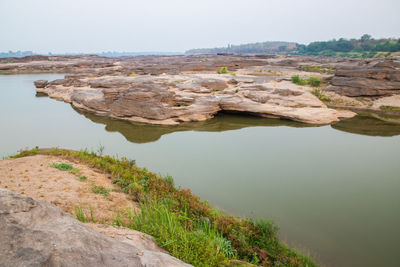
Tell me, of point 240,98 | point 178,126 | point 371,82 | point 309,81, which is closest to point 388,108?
point 371,82

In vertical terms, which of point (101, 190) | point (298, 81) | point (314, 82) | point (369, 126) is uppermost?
point (298, 81)

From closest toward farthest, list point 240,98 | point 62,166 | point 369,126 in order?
1. point 62,166
2. point 369,126
3. point 240,98

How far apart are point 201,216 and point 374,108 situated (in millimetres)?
20289

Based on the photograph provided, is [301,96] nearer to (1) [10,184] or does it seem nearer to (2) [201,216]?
(2) [201,216]

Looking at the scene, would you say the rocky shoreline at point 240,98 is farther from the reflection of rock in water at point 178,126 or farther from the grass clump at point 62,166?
the grass clump at point 62,166

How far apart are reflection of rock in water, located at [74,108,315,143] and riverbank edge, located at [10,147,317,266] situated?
18.2 ft

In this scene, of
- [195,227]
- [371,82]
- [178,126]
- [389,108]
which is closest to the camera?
[195,227]

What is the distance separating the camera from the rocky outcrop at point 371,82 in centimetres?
1964

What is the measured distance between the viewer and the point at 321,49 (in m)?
110

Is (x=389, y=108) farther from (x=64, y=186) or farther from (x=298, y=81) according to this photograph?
(x=64, y=186)

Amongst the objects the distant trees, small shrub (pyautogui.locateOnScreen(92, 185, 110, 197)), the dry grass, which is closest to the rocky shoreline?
the dry grass

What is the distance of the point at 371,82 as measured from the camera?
20.1 meters

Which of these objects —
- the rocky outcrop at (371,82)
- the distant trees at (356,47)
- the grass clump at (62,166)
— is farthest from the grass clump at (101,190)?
the distant trees at (356,47)

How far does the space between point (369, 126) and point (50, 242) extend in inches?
741
